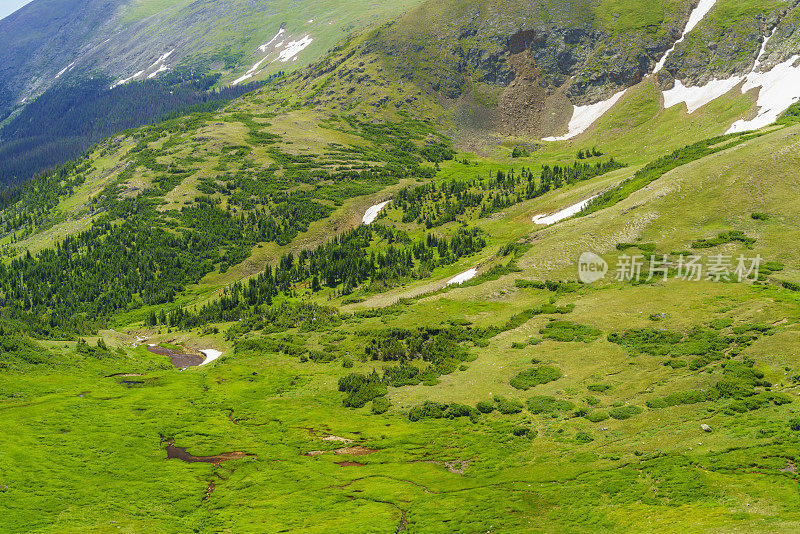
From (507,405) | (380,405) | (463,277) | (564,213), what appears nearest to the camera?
(507,405)

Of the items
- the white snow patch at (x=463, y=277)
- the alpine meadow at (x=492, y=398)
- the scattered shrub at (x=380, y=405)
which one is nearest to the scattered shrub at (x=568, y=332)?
the alpine meadow at (x=492, y=398)

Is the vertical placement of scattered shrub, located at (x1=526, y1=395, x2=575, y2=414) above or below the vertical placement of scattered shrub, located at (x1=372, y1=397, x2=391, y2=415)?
below

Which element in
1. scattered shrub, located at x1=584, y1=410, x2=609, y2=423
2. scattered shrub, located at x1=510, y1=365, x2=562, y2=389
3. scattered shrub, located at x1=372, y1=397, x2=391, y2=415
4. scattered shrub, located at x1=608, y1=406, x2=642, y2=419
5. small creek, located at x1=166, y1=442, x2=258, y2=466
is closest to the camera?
scattered shrub, located at x1=608, y1=406, x2=642, y2=419

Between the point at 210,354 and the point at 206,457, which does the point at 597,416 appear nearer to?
the point at 206,457

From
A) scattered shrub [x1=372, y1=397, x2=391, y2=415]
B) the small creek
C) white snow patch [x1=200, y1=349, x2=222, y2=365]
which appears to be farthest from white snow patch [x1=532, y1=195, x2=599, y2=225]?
the small creek

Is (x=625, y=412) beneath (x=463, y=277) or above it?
above

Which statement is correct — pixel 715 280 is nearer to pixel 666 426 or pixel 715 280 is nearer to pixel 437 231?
pixel 666 426

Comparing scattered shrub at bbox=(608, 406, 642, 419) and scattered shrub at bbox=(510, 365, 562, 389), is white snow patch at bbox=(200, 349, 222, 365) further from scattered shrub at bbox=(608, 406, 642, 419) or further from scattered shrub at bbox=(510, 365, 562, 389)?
scattered shrub at bbox=(608, 406, 642, 419)

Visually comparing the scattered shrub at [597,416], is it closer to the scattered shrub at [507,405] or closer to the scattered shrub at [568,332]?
the scattered shrub at [507,405]

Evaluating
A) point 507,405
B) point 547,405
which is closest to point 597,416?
point 547,405
